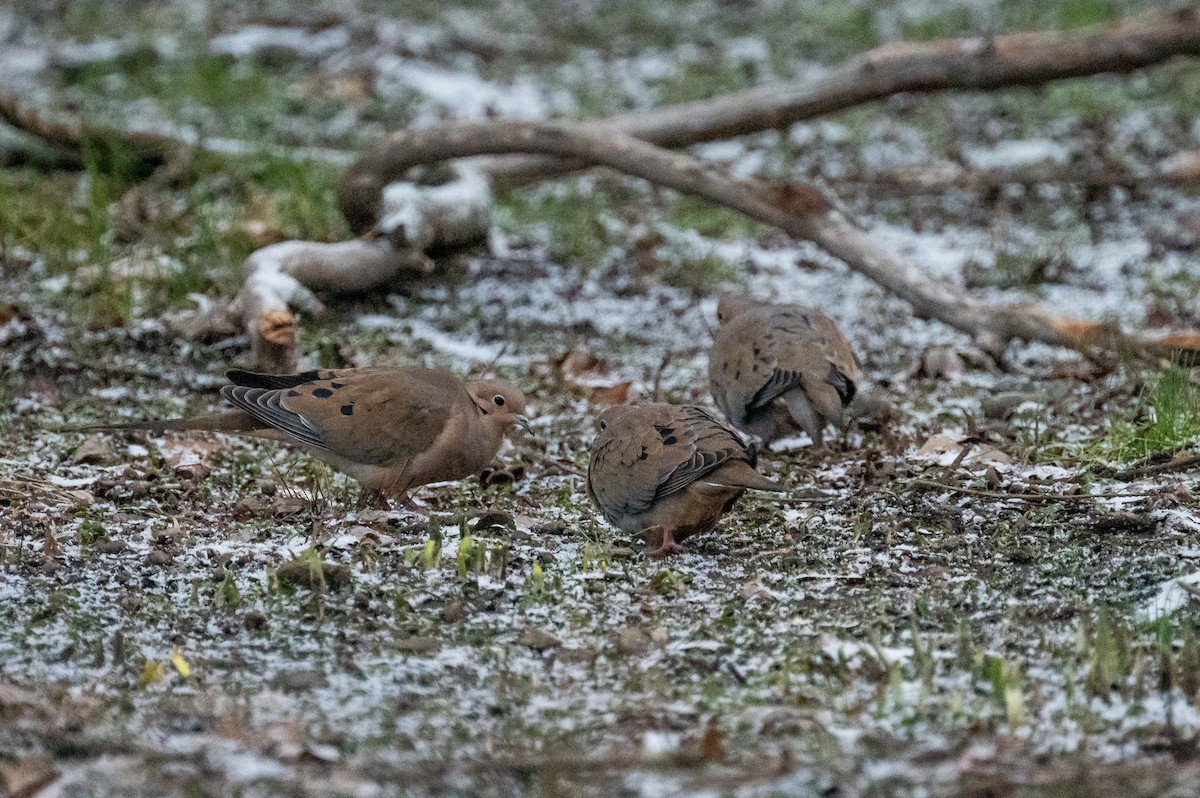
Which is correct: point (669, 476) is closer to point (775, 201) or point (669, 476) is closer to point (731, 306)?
point (731, 306)

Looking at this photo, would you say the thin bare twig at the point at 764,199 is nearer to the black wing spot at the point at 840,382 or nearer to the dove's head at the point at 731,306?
the dove's head at the point at 731,306

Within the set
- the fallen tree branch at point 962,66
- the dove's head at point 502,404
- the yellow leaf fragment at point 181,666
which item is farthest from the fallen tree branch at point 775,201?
the yellow leaf fragment at point 181,666

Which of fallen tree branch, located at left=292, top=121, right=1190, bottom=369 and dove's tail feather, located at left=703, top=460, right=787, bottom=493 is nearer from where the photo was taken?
dove's tail feather, located at left=703, top=460, right=787, bottom=493

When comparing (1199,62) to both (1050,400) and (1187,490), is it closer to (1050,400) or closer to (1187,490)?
(1050,400)

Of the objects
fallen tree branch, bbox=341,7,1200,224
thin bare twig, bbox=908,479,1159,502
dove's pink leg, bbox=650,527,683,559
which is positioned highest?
fallen tree branch, bbox=341,7,1200,224

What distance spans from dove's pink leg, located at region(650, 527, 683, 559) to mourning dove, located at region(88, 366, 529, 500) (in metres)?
0.79

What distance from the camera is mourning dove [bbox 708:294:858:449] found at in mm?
5301

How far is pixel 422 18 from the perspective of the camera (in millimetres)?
12234

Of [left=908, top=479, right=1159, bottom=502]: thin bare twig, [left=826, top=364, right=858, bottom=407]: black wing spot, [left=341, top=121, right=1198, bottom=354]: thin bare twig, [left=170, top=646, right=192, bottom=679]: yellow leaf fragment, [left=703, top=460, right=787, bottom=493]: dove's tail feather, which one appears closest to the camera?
[left=170, top=646, right=192, bottom=679]: yellow leaf fragment

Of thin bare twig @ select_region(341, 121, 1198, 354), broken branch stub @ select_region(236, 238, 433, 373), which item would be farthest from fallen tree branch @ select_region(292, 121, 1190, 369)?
broken branch stub @ select_region(236, 238, 433, 373)

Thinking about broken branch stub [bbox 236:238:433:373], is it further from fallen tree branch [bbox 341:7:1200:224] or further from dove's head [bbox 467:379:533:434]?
fallen tree branch [bbox 341:7:1200:224]

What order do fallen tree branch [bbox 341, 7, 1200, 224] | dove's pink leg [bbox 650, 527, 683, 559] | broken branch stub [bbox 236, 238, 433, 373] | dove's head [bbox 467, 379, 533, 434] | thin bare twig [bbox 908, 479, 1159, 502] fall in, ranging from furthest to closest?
fallen tree branch [bbox 341, 7, 1200, 224], broken branch stub [bbox 236, 238, 433, 373], dove's head [bbox 467, 379, 533, 434], thin bare twig [bbox 908, 479, 1159, 502], dove's pink leg [bbox 650, 527, 683, 559]

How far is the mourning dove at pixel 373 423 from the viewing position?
478 centimetres

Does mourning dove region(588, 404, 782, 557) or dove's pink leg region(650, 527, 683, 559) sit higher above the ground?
mourning dove region(588, 404, 782, 557)
